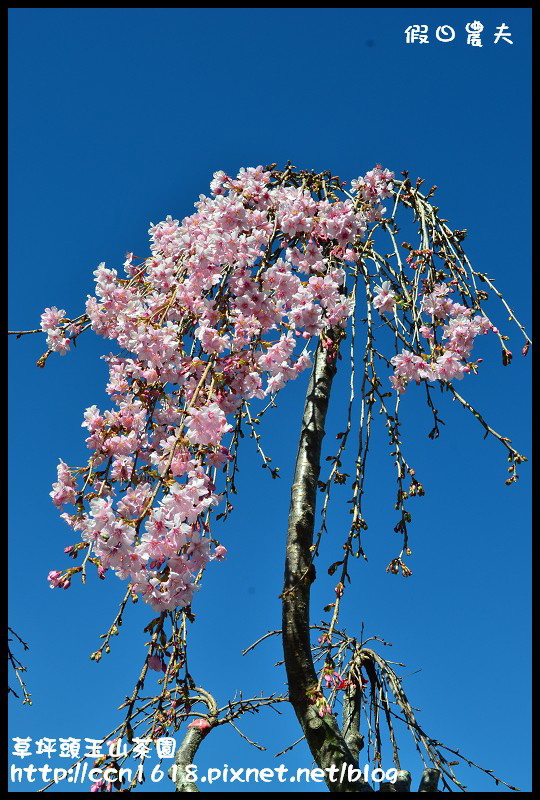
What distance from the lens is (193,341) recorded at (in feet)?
8.00

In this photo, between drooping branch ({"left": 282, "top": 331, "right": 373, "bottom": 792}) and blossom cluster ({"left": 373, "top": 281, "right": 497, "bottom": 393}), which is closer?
drooping branch ({"left": 282, "top": 331, "right": 373, "bottom": 792})

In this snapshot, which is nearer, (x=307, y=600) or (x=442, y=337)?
(x=307, y=600)

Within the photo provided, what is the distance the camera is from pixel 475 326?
2.48 meters

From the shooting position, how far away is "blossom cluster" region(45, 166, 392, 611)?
1771 mm

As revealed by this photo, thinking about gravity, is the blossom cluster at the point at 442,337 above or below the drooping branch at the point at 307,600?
above

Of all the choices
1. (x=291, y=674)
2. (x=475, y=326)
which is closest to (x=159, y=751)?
(x=291, y=674)

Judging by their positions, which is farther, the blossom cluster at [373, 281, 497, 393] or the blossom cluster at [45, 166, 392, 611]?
the blossom cluster at [373, 281, 497, 393]

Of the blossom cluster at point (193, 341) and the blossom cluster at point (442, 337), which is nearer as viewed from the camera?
the blossom cluster at point (193, 341)

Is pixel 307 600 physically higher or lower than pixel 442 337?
lower

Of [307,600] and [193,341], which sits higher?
[193,341]

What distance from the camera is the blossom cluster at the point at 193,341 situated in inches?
69.7

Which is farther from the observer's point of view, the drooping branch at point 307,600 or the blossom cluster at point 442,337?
the blossom cluster at point 442,337

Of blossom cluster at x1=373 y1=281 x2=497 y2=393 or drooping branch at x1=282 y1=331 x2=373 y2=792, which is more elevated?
blossom cluster at x1=373 y1=281 x2=497 y2=393
